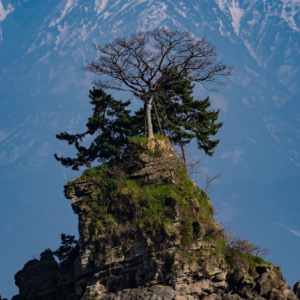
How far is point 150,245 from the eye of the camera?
34594 mm

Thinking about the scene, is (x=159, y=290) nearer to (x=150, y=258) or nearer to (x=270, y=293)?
(x=150, y=258)

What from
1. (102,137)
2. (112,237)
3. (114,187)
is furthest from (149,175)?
(102,137)

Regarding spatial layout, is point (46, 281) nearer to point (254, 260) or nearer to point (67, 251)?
point (67, 251)

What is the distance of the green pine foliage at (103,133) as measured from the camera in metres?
42.7

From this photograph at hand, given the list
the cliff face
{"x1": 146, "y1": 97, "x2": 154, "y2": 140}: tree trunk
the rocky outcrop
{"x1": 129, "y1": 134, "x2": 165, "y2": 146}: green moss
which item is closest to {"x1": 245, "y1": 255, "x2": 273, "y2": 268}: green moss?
the cliff face

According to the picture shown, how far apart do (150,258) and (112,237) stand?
2805 millimetres

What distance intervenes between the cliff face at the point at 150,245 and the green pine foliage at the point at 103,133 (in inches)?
160

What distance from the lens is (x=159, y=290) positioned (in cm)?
3266

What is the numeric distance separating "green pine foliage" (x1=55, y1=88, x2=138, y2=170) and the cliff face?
4.07 m

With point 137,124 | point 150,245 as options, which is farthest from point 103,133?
point 150,245

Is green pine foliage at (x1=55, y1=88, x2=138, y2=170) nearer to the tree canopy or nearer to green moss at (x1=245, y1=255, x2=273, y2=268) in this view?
the tree canopy

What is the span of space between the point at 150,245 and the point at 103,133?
12.0 m

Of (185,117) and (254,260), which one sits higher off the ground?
(185,117)

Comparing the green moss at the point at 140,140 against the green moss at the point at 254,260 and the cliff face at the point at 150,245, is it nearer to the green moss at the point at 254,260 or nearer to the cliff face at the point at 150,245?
the cliff face at the point at 150,245
